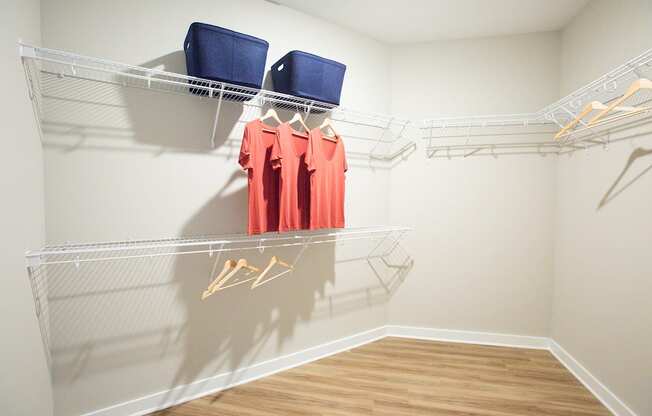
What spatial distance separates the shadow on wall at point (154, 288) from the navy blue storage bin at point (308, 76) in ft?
0.75

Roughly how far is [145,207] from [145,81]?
652mm

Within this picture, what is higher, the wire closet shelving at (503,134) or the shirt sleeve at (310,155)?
the wire closet shelving at (503,134)

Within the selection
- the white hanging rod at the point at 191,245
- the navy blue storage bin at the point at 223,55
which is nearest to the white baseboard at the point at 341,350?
the white hanging rod at the point at 191,245

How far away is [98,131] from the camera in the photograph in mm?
1524

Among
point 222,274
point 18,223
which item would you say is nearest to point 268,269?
point 222,274

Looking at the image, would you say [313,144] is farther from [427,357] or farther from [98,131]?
[427,357]

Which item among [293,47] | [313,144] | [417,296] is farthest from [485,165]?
[293,47]

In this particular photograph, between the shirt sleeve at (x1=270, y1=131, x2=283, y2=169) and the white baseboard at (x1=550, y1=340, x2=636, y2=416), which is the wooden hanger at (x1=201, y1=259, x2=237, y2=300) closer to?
the shirt sleeve at (x1=270, y1=131, x2=283, y2=169)

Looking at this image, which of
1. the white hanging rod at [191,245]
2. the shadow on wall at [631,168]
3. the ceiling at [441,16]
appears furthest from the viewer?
the ceiling at [441,16]

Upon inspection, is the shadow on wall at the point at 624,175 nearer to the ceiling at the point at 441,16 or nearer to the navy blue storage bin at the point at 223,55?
the ceiling at the point at 441,16

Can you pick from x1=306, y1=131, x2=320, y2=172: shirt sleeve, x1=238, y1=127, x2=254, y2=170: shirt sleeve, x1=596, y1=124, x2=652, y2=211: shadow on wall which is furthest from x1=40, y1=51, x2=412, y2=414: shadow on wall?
x1=596, y1=124, x2=652, y2=211: shadow on wall

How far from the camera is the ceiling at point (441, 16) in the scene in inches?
80.7

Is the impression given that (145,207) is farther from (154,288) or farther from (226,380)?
(226,380)

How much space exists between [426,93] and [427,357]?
2.05m
